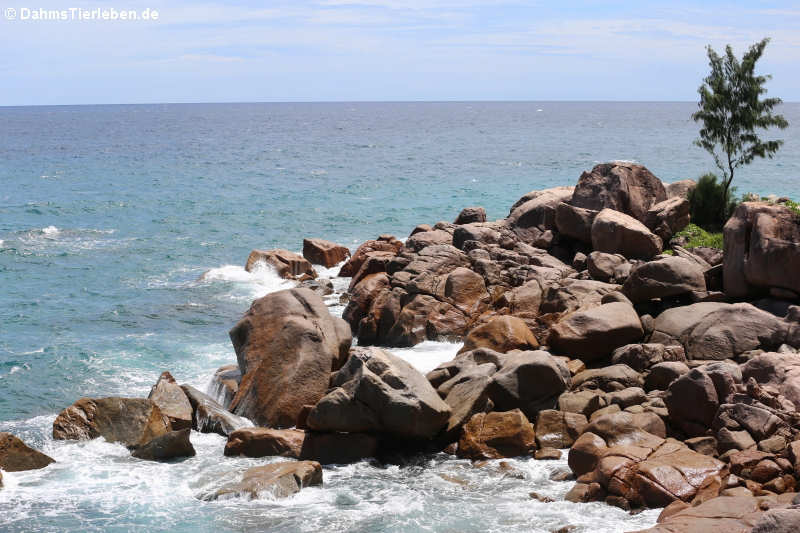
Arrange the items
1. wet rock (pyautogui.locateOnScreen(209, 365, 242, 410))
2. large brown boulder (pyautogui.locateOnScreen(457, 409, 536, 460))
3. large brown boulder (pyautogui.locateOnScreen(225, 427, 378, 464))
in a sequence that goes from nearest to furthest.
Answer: large brown boulder (pyautogui.locateOnScreen(457, 409, 536, 460)) → large brown boulder (pyautogui.locateOnScreen(225, 427, 378, 464)) → wet rock (pyautogui.locateOnScreen(209, 365, 242, 410))

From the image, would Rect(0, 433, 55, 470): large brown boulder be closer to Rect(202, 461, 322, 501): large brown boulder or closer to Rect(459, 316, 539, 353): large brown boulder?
Rect(202, 461, 322, 501): large brown boulder

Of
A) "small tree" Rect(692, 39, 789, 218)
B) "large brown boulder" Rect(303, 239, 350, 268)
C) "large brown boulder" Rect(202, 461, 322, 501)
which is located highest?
"small tree" Rect(692, 39, 789, 218)

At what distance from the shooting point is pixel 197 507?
1580 centimetres

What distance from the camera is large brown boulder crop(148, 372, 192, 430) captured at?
19.5m

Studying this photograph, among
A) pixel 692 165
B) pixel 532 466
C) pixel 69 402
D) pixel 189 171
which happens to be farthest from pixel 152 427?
pixel 692 165

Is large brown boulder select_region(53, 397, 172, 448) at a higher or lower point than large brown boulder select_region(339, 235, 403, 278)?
lower

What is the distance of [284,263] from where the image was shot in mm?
36875

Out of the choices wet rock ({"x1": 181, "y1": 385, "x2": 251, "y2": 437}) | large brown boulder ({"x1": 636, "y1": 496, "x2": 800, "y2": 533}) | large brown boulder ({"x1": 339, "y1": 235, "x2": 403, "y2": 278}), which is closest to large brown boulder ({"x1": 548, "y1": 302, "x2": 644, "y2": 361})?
large brown boulder ({"x1": 636, "y1": 496, "x2": 800, "y2": 533})

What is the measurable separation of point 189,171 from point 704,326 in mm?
67887

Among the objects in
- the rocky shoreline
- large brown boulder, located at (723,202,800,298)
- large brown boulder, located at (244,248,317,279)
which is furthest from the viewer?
large brown boulder, located at (244,248,317,279)

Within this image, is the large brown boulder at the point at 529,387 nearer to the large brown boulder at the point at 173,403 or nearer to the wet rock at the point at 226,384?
the wet rock at the point at 226,384

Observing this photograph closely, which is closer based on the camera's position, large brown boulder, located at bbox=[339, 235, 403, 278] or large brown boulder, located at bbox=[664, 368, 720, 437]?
large brown boulder, located at bbox=[664, 368, 720, 437]

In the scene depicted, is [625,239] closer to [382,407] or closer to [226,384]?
[382,407]

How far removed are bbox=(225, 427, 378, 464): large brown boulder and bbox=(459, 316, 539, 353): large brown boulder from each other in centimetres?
556
